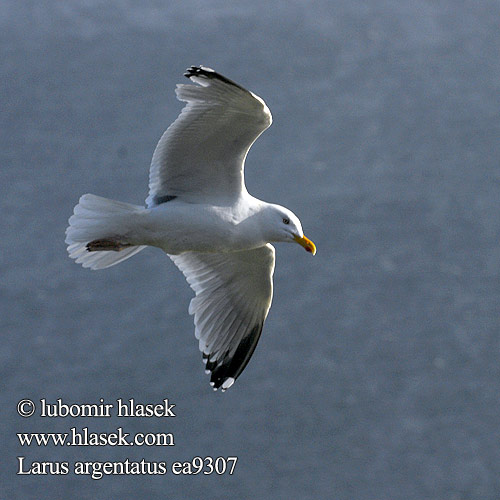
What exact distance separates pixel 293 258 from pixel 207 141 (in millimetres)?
11668

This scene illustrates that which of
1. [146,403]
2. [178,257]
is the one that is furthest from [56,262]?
[178,257]

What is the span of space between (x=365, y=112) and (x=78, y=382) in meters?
6.83

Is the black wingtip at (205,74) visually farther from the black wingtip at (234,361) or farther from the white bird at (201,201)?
the black wingtip at (234,361)

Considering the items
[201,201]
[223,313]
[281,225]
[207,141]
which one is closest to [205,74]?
[207,141]

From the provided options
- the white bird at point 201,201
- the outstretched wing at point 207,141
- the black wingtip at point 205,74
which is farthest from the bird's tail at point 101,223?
the black wingtip at point 205,74

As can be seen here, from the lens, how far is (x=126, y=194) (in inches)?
642

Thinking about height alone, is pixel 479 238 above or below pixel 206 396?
above

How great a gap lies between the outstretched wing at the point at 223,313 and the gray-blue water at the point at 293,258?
369 inches

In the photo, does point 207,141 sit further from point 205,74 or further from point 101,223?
point 101,223

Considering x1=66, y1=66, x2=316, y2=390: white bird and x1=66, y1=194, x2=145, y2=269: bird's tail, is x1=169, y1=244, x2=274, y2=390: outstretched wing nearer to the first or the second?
x1=66, y1=66, x2=316, y2=390: white bird

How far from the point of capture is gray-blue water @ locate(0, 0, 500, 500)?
15.9m

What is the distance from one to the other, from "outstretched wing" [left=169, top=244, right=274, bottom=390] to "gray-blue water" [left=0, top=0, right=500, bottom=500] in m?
9.38

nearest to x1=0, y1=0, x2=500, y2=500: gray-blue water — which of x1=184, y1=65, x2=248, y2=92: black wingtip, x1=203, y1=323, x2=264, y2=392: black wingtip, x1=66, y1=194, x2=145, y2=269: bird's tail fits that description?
x1=203, y1=323, x2=264, y2=392: black wingtip

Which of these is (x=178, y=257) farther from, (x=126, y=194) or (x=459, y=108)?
(x=459, y=108)
